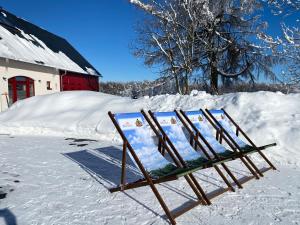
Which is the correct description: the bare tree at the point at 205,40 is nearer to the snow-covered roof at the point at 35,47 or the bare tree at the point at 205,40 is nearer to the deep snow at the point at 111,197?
the snow-covered roof at the point at 35,47

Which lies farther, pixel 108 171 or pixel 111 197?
pixel 108 171

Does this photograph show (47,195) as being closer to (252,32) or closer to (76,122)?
(76,122)

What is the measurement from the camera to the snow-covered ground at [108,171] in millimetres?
4129

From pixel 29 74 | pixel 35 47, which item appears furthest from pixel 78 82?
pixel 29 74

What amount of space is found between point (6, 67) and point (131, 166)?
11513 mm

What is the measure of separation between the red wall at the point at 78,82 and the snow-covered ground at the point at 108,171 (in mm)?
8994

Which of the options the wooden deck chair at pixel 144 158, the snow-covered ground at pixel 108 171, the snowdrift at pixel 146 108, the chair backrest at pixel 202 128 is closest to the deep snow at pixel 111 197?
the snow-covered ground at pixel 108 171

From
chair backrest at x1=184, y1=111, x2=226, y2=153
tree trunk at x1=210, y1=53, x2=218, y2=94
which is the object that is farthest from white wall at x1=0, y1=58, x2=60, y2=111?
chair backrest at x1=184, y1=111, x2=226, y2=153

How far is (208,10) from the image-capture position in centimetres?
1688

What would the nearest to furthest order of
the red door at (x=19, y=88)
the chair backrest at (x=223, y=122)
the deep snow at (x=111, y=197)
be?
the deep snow at (x=111, y=197) → the chair backrest at (x=223, y=122) → the red door at (x=19, y=88)

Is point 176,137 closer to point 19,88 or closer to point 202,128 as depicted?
point 202,128

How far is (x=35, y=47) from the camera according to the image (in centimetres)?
1934

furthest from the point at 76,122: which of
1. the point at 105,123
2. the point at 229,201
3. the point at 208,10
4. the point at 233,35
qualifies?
the point at 233,35

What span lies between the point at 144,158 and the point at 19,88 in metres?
14.0
